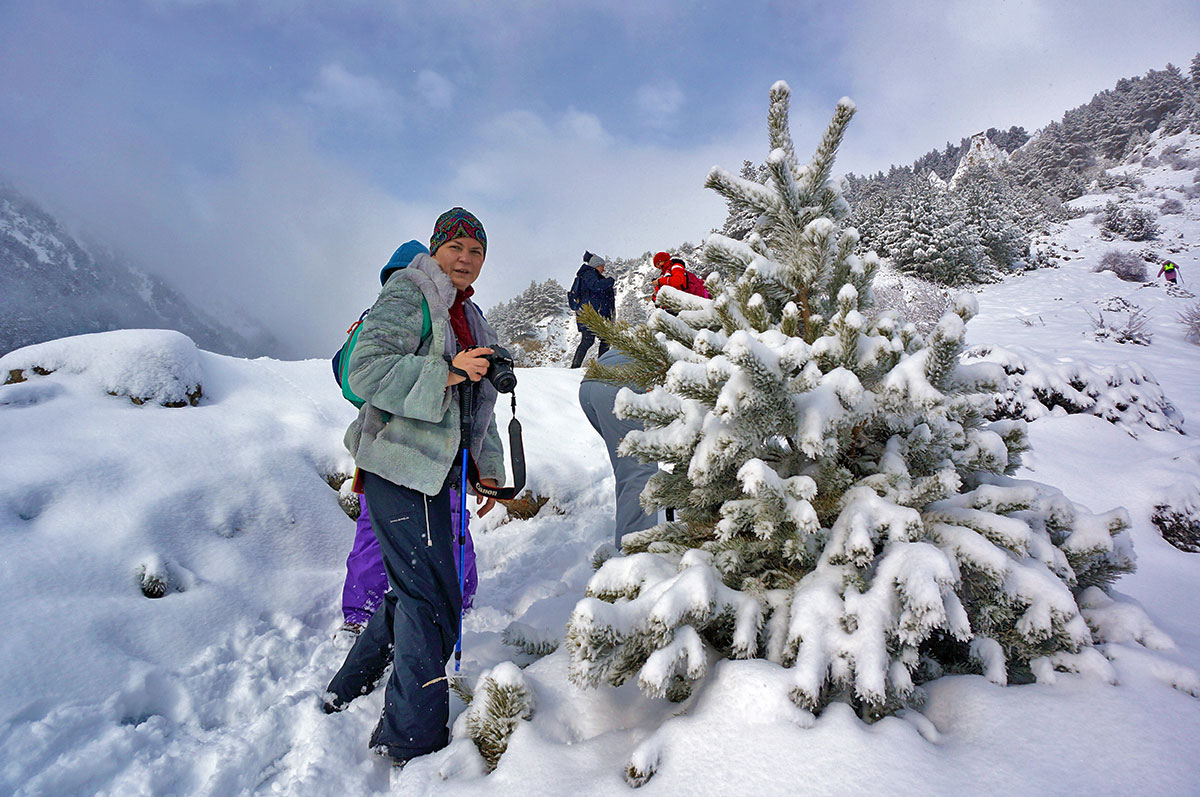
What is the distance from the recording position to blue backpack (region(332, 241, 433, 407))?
2.14 metres

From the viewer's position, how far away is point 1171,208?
24.7 m

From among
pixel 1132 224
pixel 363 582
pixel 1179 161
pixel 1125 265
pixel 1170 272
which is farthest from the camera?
pixel 1179 161

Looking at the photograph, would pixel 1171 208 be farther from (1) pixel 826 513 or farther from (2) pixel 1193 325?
(1) pixel 826 513

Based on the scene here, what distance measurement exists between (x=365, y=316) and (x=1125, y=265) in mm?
24153

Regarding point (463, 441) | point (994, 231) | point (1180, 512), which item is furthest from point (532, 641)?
point (994, 231)

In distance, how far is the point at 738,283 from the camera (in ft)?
5.95

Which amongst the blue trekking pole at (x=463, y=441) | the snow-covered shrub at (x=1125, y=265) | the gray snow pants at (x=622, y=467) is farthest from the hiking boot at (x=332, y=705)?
the snow-covered shrub at (x=1125, y=265)

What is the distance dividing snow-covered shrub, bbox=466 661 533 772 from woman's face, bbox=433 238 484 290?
68.4 inches

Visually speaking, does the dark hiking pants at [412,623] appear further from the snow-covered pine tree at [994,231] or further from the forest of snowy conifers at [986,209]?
the snow-covered pine tree at [994,231]

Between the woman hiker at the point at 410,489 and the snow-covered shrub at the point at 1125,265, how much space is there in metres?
23.3

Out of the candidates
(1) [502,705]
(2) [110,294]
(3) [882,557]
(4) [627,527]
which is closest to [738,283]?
(3) [882,557]

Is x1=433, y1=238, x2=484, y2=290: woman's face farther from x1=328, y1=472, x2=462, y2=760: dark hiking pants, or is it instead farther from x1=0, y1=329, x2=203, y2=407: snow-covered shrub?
x1=0, y1=329, x2=203, y2=407: snow-covered shrub

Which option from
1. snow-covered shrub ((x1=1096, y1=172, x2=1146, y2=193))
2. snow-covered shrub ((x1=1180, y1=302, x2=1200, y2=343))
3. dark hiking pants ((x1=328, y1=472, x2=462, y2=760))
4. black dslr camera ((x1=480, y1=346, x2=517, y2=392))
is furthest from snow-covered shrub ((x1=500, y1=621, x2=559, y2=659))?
snow-covered shrub ((x1=1096, y1=172, x2=1146, y2=193))

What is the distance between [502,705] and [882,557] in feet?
3.83
